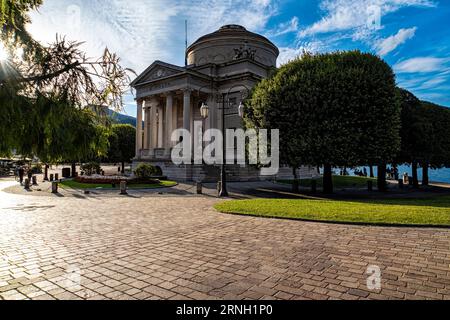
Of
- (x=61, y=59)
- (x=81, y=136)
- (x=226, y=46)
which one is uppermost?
(x=226, y=46)

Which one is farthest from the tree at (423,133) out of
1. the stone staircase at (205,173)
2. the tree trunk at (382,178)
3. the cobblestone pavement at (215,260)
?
the cobblestone pavement at (215,260)

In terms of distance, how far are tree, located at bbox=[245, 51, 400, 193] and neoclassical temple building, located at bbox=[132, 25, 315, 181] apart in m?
12.0

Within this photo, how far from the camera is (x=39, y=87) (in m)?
3.67

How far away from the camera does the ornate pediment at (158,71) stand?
126ft

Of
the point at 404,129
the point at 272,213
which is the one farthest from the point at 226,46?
the point at 272,213

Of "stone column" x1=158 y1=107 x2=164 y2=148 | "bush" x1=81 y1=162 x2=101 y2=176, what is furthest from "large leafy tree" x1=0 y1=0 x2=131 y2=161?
"stone column" x1=158 y1=107 x2=164 y2=148

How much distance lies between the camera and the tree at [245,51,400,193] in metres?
19.8

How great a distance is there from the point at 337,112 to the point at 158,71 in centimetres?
2886

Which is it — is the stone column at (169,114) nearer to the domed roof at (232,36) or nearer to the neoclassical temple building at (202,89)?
the neoclassical temple building at (202,89)

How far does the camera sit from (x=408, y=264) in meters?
5.46

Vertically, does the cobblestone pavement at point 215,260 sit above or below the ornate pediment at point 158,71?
below
